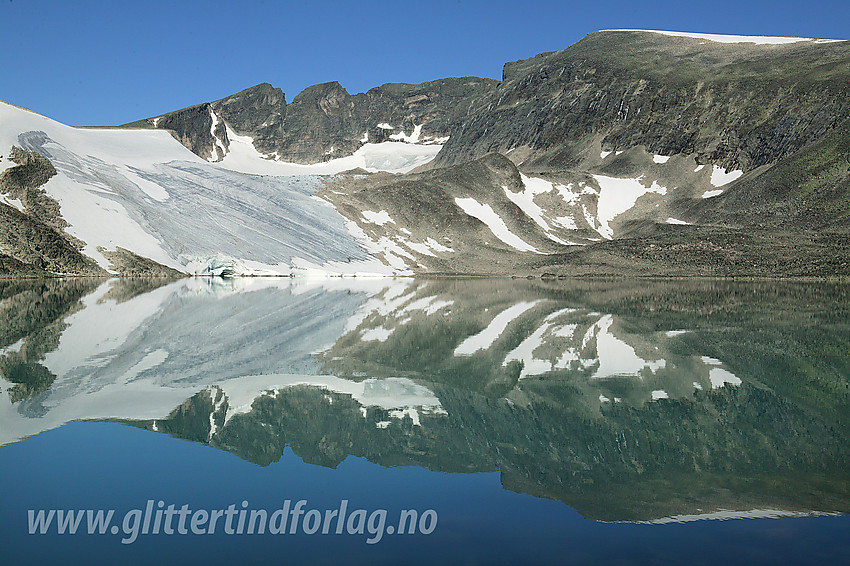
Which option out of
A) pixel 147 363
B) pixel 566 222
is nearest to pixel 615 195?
pixel 566 222

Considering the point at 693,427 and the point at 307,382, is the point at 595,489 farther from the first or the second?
the point at 307,382

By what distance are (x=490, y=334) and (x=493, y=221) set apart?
62.0 meters

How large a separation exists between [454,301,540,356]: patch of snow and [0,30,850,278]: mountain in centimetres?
3606

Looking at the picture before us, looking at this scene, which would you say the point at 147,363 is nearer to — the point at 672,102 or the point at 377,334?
the point at 377,334

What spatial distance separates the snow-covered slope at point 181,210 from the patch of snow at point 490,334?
37.5m

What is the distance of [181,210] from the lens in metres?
68.6

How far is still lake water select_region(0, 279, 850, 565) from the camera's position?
6.68 meters

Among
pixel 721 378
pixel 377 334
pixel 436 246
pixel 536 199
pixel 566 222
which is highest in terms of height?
pixel 536 199

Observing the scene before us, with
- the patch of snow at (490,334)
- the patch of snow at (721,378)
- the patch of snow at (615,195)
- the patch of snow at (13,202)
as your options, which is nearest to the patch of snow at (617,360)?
the patch of snow at (721,378)

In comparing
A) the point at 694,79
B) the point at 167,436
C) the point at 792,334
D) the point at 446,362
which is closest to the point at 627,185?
the point at 694,79

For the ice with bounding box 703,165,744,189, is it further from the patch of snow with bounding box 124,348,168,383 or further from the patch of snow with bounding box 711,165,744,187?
the patch of snow with bounding box 124,348,168,383

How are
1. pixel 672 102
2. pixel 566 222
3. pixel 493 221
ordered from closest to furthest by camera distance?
pixel 493 221
pixel 566 222
pixel 672 102

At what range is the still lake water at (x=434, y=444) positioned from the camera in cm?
668

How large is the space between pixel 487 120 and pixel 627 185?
63.8 meters
